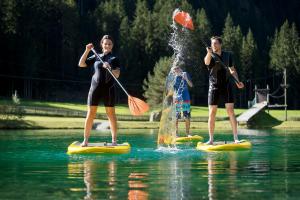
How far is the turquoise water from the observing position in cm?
783

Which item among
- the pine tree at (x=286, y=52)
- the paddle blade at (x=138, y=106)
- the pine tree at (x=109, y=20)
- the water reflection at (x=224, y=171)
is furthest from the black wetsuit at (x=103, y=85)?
the pine tree at (x=286, y=52)

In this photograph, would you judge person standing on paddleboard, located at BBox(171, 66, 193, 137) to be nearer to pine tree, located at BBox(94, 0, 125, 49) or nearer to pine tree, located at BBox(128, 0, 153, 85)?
pine tree, located at BBox(128, 0, 153, 85)

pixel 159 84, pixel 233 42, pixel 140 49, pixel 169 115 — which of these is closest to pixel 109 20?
pixel 140 49

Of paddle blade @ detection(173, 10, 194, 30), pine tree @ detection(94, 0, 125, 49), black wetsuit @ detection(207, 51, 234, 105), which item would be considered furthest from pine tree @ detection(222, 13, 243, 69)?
black wetsuit @ detection(207, 51, 234, 105)

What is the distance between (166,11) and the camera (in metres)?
116

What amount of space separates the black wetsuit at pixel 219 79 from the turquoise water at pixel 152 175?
205 centimetres

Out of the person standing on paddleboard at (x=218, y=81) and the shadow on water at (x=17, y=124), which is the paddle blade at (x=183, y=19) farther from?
Answer: the shadow on water at (x=17, y=124)

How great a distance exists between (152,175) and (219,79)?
22.4 ft

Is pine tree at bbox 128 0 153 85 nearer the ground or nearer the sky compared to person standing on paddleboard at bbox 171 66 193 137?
nearer the sky

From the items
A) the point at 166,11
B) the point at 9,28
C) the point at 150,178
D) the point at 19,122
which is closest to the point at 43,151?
the point at 150,178

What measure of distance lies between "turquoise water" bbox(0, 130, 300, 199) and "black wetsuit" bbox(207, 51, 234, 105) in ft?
6.74

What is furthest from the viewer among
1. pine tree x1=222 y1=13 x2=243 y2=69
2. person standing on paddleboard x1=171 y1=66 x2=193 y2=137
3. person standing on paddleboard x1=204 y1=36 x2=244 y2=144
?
pine tree x1=222 y1=13 x2=243 y2=69

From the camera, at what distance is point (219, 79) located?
16.2 m

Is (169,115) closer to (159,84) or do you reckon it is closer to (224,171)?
(224,171)
